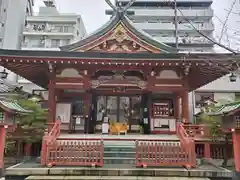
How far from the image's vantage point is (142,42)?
11859 mm

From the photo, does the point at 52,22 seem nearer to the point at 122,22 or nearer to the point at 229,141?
the point at 122,22

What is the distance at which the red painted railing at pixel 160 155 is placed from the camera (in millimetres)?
7621

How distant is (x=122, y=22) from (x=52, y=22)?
2775 centimetres

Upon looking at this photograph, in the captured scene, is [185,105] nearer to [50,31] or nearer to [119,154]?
[119,154]

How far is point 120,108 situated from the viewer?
13320 mm

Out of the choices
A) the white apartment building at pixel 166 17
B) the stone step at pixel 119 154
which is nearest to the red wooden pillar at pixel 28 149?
the stone step at pixel 119 154

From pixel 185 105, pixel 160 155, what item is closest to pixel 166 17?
pixel 185 105

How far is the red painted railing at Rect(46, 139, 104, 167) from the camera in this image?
7629mm

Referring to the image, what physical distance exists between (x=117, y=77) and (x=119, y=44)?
176cm

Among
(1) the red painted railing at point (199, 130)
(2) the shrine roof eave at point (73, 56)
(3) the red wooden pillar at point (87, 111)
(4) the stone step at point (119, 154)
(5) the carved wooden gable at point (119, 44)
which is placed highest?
(5) the carved wooden gable at point (119, 44)

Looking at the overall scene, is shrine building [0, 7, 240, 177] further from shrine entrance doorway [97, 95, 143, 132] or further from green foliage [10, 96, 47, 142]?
green foliage [10, 96, 47, 142]

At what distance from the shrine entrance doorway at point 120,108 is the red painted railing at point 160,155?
17.8ft

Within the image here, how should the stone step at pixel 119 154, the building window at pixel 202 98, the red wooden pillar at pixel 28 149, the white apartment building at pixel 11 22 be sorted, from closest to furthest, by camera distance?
the stone step at pixel 119 154, the red wooden pillar at pixel 28 149, the building window at pixel 202 98, the white apartment building at pixel 11 22

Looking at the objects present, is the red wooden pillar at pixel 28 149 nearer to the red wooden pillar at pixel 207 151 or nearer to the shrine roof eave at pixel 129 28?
the shrine roof eave at pixel 129 28
